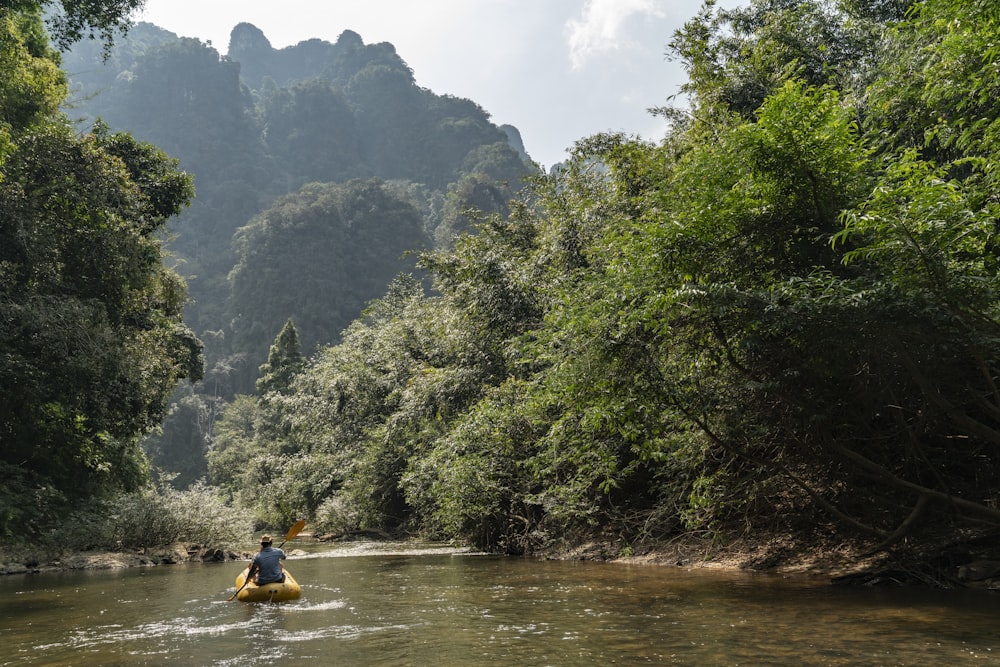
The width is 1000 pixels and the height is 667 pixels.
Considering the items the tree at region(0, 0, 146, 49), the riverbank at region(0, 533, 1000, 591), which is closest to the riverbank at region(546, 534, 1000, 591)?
the riverbank at region(0, 533, 1000, 591)

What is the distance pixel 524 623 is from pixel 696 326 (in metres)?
4.63

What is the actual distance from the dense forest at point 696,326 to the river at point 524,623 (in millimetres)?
1735

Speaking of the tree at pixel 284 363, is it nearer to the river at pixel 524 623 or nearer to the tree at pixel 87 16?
the tree at pixel 87 16

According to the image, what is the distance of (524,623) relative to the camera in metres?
8.63

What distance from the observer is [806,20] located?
76.2 ft

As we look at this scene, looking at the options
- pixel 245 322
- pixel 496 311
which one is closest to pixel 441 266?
pixel 496 311

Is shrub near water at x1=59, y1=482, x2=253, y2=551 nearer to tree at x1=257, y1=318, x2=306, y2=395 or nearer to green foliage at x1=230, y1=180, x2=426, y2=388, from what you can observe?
tree at x1=257, y1=318, x2=306, y2=395

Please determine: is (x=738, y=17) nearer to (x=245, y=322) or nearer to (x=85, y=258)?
(x=85, y=258)

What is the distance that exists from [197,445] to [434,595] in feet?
239

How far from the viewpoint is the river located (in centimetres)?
675

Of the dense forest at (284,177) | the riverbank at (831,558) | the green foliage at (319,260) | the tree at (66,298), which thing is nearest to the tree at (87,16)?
the tree at (66,298)

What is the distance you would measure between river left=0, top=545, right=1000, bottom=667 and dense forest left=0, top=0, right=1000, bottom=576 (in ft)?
5.69

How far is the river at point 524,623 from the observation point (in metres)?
6.75

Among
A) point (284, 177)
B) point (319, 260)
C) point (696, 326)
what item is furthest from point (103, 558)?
point (284, 177)
